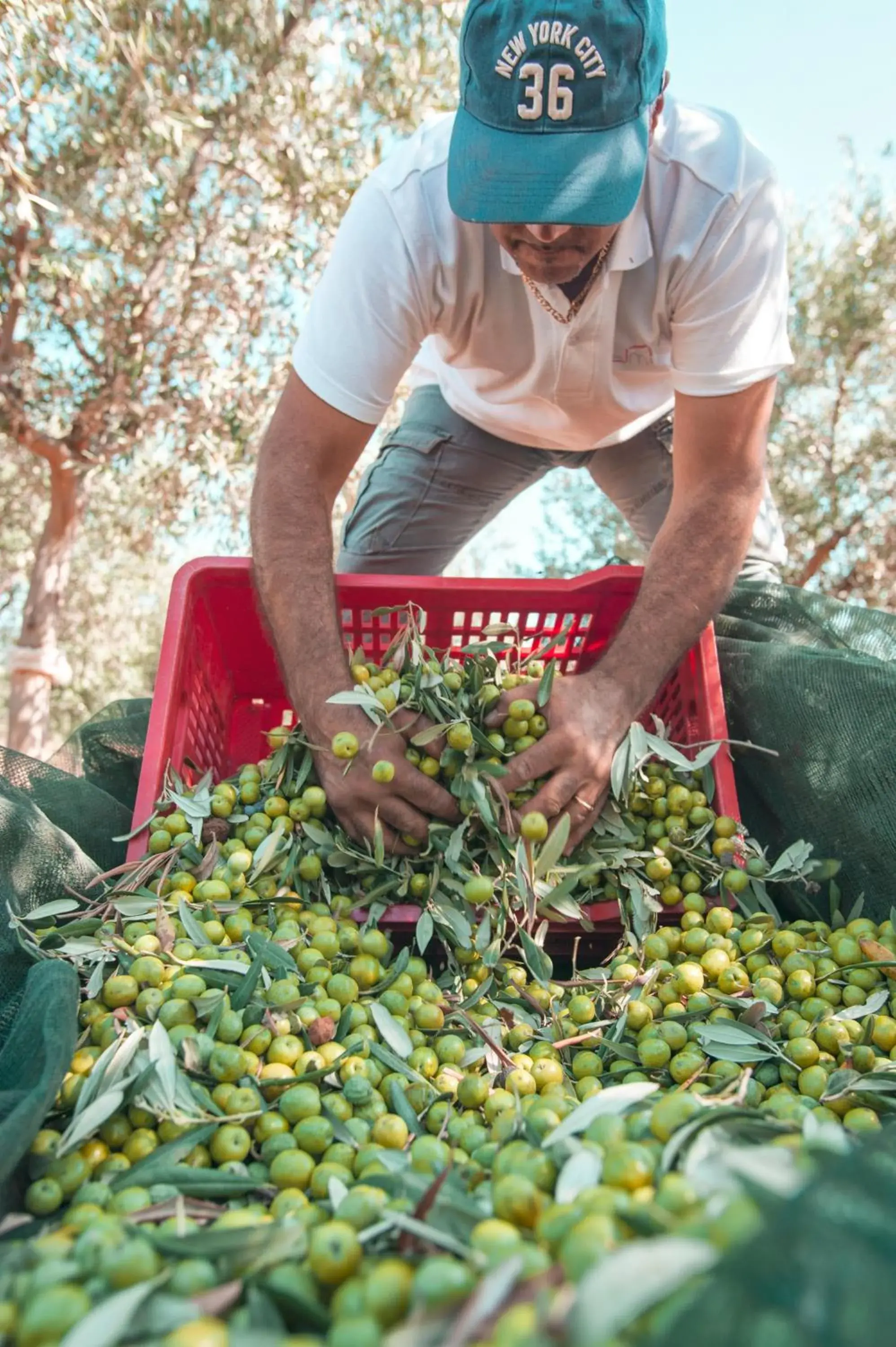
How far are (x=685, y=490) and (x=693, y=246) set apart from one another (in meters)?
0.66

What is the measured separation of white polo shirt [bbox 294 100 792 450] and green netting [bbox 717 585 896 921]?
79 cm

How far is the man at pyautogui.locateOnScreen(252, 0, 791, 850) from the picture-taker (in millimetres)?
2506

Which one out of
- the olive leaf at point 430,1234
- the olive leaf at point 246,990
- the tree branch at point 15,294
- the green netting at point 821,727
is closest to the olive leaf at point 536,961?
the olive leaf at point 246,990

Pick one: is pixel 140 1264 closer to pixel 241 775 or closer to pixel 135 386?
pixel 241 775

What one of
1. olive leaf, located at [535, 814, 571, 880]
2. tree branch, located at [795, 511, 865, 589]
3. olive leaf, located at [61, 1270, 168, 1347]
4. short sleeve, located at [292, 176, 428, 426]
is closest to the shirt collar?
short sleeve, located at [292, 176, 428, 426]

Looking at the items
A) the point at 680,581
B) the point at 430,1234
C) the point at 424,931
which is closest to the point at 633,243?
the point at 680,581

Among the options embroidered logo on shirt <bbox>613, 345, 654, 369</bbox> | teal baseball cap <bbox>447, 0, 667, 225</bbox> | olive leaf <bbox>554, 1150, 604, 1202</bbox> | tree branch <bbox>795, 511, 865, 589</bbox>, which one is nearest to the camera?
olive leaf <bbox>554, 1150, 604, 1202</bbox>

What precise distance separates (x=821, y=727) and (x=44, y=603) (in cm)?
→ 790

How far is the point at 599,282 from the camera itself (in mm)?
2859

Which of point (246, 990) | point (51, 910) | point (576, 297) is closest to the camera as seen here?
point (246, 990)

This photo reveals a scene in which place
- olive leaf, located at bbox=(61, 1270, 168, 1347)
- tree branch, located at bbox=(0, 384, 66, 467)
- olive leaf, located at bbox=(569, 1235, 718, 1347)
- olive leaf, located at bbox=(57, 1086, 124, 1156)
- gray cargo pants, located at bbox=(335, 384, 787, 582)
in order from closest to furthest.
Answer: olive leaf, located at bbox=(569, 1235, 718, 1347), olive leaf, located at bbox=(61, 1270, 168, 1347), olive leaf, located at bbox=(57, 1086, 124, 1156), gray cargo pants, located at bbox=(335, 384, 787, 582), tree branch, located at bbox=(0, 384, 66, 467)

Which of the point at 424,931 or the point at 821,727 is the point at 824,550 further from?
the point at 424,931

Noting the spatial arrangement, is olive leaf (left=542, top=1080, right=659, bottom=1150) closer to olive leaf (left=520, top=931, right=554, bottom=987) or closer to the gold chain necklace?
olive leaf (left=520, top=931, right=554, bottom=987)

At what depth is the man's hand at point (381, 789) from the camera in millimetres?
2430
